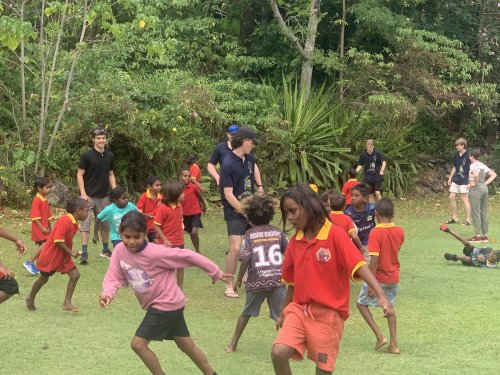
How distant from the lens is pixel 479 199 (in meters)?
14.7

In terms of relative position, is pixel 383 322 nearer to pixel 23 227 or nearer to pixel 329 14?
pixel 23 227

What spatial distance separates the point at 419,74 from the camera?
22094 mm

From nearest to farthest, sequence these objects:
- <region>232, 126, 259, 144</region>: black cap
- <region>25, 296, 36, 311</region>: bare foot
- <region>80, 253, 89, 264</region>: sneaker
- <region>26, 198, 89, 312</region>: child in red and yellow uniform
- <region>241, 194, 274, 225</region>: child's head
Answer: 1. <region>241, 194, 274, 225</region>: child's head
2. <region>26, 198, 89, 312</region>: child in red and yellow uniform
3. <region>25, 296, 36, 311</region>: bare foot
4. <region>232, 126, 259, 144</region>: black cap
5. <region>80, 253, 89, 264</region>: sneaker

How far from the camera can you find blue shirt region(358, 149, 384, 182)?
17.7 m

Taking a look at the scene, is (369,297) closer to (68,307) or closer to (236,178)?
(236,178)

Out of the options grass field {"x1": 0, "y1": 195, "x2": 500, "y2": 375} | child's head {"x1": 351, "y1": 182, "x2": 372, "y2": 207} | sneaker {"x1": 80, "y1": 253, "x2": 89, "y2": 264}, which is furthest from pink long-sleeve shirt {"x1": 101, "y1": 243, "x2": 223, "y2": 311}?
sneaker {"x1": 80, "y1": 253, "x2": 89, "y2": 264}

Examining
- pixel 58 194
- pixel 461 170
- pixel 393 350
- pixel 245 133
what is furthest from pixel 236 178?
pixel 461 170

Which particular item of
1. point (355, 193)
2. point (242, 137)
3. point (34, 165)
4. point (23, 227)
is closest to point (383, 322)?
point (355, 193)

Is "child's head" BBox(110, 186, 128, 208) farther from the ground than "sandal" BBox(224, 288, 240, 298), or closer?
farther from the ground

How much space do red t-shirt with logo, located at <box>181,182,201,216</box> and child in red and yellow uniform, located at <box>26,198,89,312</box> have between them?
3.26 metres

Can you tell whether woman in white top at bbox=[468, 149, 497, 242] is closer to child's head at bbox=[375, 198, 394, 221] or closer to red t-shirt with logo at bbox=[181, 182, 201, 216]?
red t-shirt with logo at bbox=[181, 182, 201, 216]

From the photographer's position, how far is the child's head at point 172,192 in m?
9.48

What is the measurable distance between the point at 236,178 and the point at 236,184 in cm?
7

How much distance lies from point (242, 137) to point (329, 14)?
50.4 feet
